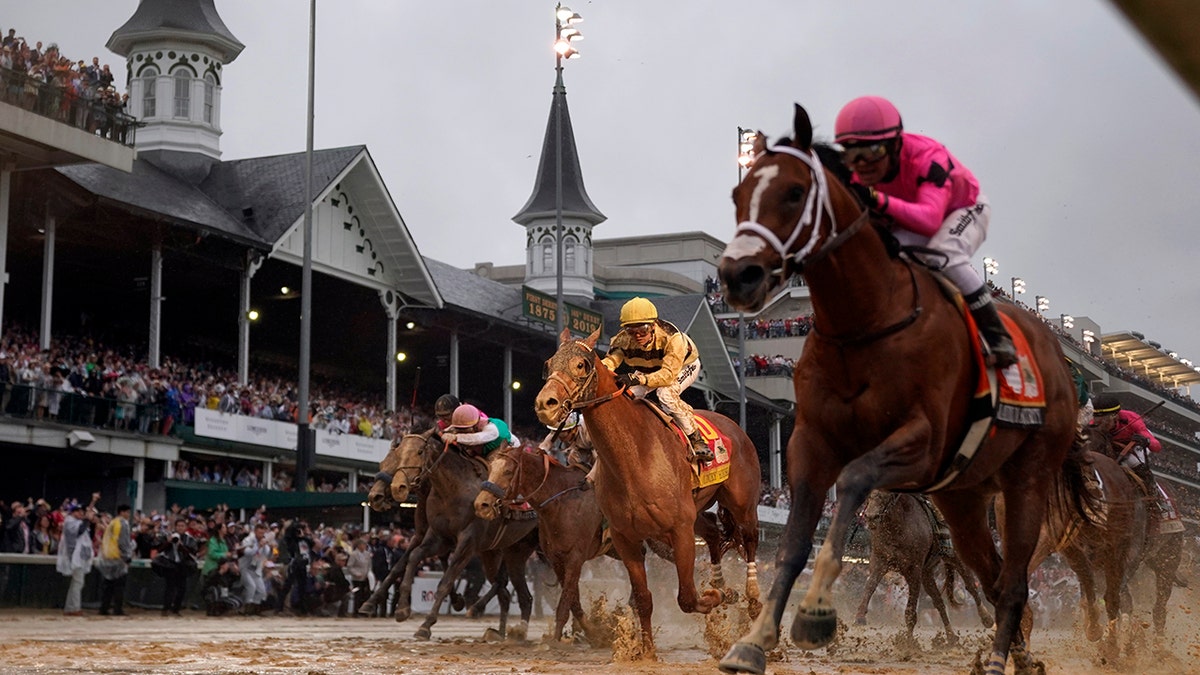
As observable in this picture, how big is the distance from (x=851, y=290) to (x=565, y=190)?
62.4m

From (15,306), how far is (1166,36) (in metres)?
37.3

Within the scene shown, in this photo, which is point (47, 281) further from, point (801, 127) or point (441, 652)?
point (801, 127)

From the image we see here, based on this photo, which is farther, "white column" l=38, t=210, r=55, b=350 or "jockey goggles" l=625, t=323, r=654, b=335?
"white column" l=38, t=210, r=55, b=350

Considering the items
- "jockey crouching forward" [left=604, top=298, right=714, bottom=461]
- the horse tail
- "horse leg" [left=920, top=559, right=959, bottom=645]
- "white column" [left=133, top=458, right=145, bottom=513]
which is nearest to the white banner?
"white column" [left=133, top=458, right=145, bottom=513]

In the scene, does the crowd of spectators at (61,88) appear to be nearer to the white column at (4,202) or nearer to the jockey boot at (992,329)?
the white column at (4,202)

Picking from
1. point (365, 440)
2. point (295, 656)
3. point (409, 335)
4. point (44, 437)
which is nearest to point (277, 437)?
point (365, 440)

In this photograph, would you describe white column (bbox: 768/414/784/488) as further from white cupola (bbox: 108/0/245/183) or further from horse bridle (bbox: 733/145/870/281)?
horse bridle (bbox: 733/145/870/281)

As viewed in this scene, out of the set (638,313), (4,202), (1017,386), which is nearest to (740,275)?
(1017,386)

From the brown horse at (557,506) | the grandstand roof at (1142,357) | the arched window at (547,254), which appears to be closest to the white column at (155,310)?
the brown horse at (557,506)

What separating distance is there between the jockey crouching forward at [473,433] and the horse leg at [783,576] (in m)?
10.5

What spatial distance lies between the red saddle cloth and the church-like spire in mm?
59389

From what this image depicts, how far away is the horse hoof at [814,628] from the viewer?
16.0 feet

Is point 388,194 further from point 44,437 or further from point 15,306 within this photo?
point 44,437

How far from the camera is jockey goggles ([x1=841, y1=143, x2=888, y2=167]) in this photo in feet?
20.3
